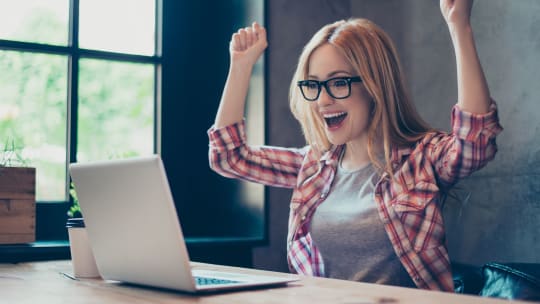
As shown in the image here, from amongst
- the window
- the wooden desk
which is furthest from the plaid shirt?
the window

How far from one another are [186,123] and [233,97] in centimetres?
116

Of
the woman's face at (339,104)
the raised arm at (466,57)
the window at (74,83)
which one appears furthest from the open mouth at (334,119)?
the window at (74,83)

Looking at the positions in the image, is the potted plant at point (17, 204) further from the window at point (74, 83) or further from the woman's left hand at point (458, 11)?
the woman's left hand at point (458, 11)

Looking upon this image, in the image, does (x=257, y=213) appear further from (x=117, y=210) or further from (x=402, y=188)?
(x=117, y=210)

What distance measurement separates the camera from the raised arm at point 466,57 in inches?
67.2

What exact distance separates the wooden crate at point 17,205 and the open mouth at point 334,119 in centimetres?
109

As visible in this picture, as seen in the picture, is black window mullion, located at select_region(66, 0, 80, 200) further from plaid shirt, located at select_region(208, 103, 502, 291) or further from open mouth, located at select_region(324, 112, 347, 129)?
open mouth, located at select_region(324, 112, 347, 129)

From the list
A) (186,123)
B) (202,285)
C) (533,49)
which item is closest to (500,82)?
(533,49)

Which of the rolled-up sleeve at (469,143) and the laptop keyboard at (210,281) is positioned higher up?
the rolled-up sleeve at (469,143)

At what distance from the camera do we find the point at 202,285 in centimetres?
128

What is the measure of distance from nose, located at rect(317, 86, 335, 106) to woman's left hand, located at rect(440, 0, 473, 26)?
1.67 feet

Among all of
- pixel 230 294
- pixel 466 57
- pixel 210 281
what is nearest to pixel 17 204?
pixel 210 281

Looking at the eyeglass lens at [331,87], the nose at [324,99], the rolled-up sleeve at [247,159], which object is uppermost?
the eyeglass lens at [331,87]

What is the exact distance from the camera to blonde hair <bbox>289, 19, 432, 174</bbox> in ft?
6.95
